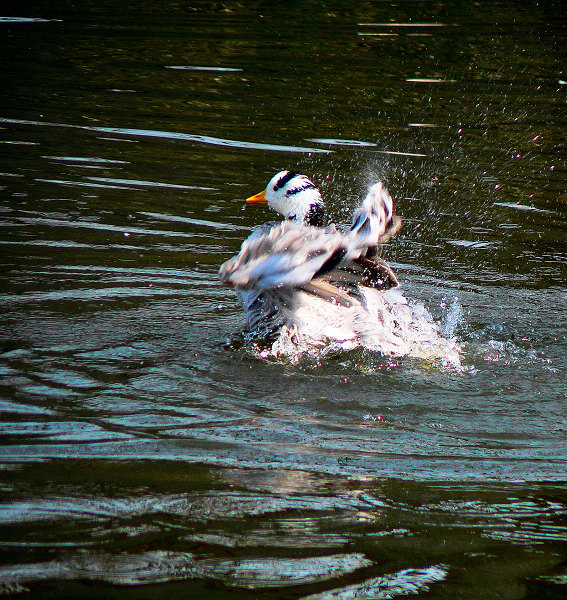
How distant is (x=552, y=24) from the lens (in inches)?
789

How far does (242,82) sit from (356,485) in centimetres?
1150

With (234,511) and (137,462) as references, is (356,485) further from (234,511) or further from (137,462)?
(137,462)

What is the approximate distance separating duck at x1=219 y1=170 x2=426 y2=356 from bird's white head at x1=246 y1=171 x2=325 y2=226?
1cm

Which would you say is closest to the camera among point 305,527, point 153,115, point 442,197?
point 305,527

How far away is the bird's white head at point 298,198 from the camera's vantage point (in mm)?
7078

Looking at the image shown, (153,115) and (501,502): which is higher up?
(153,115)

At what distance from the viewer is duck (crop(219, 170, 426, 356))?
550 cm

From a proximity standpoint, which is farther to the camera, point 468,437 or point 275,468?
point 468,437

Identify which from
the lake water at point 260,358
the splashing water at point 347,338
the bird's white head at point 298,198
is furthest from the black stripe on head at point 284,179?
the splashing water at point 347,338

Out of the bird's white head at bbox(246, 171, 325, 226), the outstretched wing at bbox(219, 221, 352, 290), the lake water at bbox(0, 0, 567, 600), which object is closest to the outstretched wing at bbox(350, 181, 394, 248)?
the outstretched wing at bbox(219, 221, 352, 290)

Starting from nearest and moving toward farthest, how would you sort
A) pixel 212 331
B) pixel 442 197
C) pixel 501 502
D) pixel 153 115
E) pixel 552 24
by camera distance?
pixel 501 502 → pixel 212 331 → pixel 442 197 → pixel 153 115 → pixel 552 24

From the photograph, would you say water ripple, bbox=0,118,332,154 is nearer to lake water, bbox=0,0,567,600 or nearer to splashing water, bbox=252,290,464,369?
lake water, bbox=0,0,567,600

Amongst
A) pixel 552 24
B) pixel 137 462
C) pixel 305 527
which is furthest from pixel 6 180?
pixel 552 24

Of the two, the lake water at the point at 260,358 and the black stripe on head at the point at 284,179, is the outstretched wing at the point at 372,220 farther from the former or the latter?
the black stripe on head at the point at 284,179
